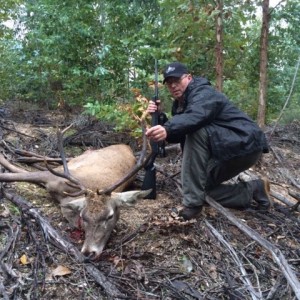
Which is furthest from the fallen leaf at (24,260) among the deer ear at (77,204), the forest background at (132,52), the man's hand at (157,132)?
the forest background at (132,52)

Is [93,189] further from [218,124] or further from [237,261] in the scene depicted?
[237,261]

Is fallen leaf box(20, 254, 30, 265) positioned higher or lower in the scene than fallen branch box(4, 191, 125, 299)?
lower

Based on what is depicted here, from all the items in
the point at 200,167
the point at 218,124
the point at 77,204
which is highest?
the point at 218,124

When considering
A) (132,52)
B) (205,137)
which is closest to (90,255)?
(205,137)

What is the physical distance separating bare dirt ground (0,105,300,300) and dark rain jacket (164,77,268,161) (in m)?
0.77

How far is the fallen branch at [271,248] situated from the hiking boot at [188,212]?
24 cm

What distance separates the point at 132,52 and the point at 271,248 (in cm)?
516

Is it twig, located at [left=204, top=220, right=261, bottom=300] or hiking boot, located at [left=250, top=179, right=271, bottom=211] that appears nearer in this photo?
twig, located at [left=204, top=220, right=261, bottom=300]

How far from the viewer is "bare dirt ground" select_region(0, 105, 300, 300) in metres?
3.31

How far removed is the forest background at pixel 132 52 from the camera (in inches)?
273

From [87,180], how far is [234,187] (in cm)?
173

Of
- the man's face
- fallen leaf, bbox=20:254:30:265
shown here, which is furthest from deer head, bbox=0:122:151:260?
the man's face

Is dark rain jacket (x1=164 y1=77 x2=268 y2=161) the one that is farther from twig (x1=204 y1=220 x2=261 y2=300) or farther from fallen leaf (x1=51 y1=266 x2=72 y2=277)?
fallen leaf (x1=51 y1=266 x2=72 y2=277)

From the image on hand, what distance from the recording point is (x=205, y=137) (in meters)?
4.40
